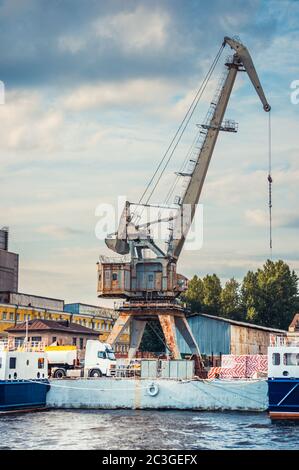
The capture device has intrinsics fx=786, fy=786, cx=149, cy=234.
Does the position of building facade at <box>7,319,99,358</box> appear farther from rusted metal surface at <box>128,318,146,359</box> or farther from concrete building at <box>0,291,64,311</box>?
concrete building at <box>0,291,64,311</box>

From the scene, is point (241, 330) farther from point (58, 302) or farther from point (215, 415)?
point (58, 302)

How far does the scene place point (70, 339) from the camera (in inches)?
3957

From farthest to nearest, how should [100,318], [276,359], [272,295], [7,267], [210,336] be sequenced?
[100,318]
[7,267]
[272,295]
[210,336]
[276,359]

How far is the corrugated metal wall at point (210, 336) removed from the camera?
9162 centimetres

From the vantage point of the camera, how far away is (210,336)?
92.9m

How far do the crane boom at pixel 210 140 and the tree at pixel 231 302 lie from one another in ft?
149

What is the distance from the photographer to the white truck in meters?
71.3

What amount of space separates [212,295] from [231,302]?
143 inches

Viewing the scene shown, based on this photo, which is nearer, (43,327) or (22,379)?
(22,379)

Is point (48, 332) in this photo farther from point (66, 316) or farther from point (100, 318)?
point (100, 318)

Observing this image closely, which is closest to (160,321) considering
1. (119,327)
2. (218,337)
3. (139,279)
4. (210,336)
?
(119,327)

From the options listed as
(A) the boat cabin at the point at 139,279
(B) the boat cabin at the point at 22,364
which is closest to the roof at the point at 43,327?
(A) the boat cabin at the point at 139,279
